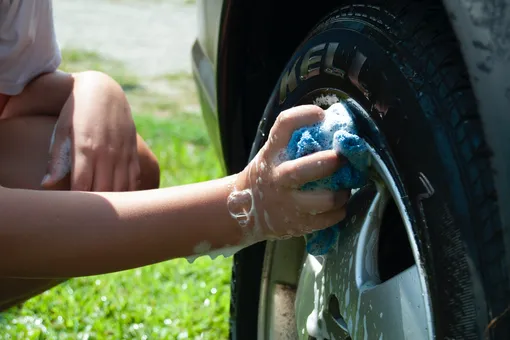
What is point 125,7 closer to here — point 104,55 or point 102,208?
point 104,55

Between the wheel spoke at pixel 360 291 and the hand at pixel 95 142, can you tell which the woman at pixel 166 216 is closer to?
the wheel spoke at pixel 360 291

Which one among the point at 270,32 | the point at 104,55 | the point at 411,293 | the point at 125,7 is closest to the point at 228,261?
the point at 270,32

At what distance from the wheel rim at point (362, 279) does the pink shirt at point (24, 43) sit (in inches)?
30.2

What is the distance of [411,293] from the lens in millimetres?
1286

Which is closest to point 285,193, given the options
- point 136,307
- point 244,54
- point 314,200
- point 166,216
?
point 314,200

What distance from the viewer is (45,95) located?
7.06 ft

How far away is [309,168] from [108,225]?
347 millimetres

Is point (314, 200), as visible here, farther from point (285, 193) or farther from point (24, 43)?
point (24, 43)

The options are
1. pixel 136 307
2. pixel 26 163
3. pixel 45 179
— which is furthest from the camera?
pixel 136 307

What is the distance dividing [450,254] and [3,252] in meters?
0.75

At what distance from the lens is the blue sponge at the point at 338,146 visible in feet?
4.48

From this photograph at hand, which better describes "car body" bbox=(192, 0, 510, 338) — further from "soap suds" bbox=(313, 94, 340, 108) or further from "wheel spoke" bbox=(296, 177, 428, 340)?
"wheel spoke" bbox=(296, 177, 428, 340)

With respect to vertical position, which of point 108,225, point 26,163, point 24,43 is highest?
point 108,225

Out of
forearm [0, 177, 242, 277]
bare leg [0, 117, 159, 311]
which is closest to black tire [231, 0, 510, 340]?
forearm [0, 177, 242, 277]
